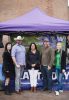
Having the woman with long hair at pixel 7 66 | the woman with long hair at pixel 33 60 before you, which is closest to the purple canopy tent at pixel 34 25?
the woman with long hair at pixel 7 66

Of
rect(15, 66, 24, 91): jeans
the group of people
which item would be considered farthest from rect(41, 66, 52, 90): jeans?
rect(15, 66, 24, 91): jeans

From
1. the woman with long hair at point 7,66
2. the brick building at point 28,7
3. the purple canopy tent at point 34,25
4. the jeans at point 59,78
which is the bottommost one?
the jeans at point 59,78

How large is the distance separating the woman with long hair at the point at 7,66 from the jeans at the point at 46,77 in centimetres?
115

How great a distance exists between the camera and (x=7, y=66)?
12266 millimetres

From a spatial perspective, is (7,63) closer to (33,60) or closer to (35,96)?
(33,60)

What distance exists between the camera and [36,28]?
476 inches

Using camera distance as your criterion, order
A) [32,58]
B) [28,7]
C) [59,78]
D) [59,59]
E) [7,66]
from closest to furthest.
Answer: [7,66] → [59,59] → [32,58] → [59,78] → [28,7]

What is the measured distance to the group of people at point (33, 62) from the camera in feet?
40.6

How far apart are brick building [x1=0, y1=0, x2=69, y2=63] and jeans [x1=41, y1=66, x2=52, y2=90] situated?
10230mm

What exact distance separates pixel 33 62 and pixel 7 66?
103 cm

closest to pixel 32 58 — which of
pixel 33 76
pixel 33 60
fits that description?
pixel 33 60

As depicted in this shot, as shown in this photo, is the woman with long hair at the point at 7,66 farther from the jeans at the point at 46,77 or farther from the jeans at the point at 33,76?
the jeans at the point at 46,77

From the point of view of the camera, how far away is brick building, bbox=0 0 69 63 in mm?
22859

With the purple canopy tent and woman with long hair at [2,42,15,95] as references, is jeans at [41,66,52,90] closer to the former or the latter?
woman with long hair at [2,42,15,95]
